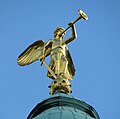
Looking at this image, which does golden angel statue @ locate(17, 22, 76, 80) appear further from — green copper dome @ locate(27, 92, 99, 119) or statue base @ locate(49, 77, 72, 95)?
green copper dome @ locate(27, 92, 99, 119)

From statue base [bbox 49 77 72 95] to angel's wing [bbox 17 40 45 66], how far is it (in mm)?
1875

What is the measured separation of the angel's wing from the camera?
17859 millimetres

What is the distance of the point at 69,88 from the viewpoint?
15.8 meters

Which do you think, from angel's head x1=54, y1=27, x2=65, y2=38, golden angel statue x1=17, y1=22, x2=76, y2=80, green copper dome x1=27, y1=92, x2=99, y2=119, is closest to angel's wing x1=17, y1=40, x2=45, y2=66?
golden angel statue x1=17, y1=22, x2=76, y2=80

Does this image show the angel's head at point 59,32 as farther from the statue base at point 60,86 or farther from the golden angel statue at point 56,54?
the statue base at point 60,86

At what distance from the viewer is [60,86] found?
15.8 m

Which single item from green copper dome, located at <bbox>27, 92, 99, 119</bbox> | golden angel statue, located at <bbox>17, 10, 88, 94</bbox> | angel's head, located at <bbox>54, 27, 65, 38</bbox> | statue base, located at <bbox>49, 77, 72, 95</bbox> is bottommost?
green copper dome, located at <bbox>27, 92, 99, 119</bbox>

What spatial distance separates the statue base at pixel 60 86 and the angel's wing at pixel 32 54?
188 cm

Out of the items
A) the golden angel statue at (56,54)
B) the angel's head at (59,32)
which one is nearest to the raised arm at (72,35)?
the golden angel statue at (56,54)

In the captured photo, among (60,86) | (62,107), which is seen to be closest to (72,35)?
(60,86)

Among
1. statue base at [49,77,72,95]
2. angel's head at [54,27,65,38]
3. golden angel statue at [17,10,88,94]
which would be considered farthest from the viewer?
angel's head at [54,27,65,38]

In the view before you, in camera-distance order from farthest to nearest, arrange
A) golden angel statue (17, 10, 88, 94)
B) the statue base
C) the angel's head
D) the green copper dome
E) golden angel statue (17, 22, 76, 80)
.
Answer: the angel's head, golden angel statue (17, 22, 76, 80), golden angel statue (17, 10, 88, 94), the statue base, the green copper dome

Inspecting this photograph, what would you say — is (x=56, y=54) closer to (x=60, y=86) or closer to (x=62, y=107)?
(x=60, y=86)

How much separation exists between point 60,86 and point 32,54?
245 centimetres
